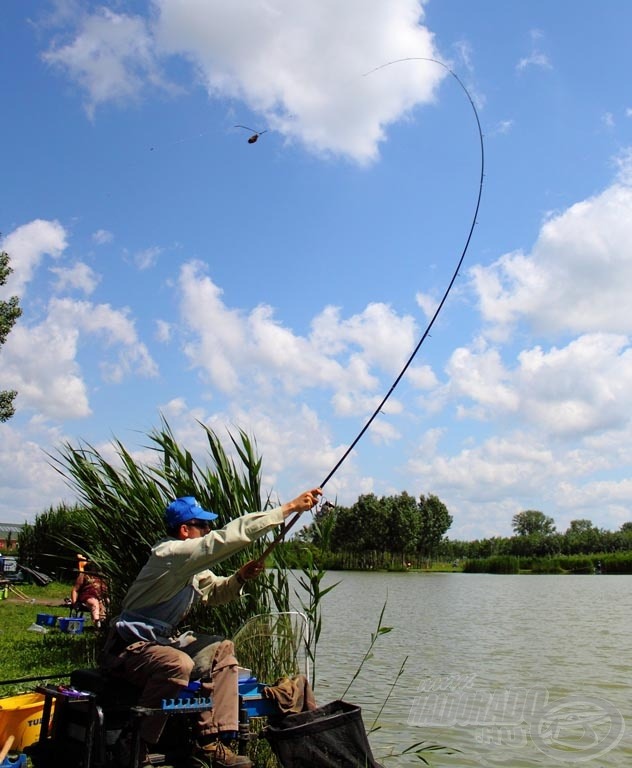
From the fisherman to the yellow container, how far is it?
1292 mm

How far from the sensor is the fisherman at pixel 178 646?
3.73 m

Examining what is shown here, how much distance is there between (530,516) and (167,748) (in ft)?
428

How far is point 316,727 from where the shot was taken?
12.8 feet

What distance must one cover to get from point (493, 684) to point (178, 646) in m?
7.74

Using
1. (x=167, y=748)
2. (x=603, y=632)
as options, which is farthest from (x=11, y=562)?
(x=167, y=748)

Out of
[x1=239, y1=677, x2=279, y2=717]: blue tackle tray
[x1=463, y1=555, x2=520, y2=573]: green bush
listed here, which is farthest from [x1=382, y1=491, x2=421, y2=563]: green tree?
[x1=239, y1=677, x2=279, y2=717]: blue tackle tray

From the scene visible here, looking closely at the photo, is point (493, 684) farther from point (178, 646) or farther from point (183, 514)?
point (183, 514)

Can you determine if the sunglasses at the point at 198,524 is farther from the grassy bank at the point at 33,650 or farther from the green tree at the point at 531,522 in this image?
the green tree at the point at 531,522

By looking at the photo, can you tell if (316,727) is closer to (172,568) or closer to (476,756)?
(172,568)

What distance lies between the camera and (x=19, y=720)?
4.93 meters

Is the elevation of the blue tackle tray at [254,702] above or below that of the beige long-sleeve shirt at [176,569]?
below

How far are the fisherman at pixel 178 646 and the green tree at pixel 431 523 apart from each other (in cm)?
6567

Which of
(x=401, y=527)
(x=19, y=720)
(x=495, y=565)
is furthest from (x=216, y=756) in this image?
(x=401, y=527)

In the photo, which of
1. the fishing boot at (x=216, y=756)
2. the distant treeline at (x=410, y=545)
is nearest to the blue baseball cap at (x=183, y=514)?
the fishing boot at (x=216, y=756)
